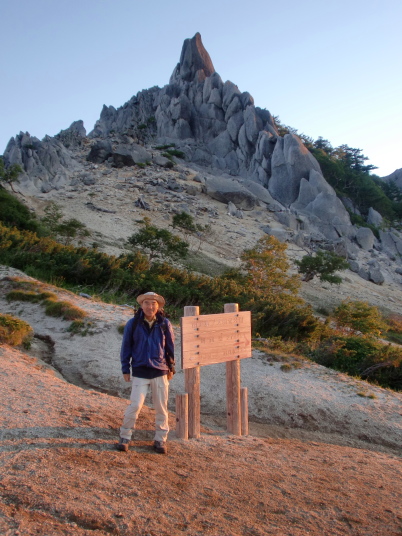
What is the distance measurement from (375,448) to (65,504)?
15.9 ft

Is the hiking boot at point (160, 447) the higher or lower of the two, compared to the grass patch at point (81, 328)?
lower

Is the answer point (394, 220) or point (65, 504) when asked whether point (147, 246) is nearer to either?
point (65, 504)

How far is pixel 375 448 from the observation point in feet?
21.4

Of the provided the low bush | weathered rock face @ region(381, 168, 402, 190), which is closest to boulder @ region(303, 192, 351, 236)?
weathered rock face @ region(381, 168, 402, 190)

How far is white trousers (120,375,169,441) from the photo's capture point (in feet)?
15.2

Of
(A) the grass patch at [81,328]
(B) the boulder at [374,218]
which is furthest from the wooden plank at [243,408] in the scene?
(B) the boulder at [374,218]

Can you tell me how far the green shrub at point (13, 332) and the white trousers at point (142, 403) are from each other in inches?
176

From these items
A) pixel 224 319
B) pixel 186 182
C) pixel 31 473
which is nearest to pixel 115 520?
pixel 31 473

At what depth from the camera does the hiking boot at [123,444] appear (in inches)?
178

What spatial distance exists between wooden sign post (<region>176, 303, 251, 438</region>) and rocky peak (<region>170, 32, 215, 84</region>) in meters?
81.5

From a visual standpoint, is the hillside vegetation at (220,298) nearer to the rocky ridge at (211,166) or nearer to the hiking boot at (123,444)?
the hiking boot at (123,444)

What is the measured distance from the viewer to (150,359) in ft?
15.6

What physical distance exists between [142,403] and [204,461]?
875 millimetres

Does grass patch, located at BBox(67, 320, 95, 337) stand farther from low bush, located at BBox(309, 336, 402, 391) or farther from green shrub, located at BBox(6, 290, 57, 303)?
low bush, located at BBox(309, 336, 402, 391)
